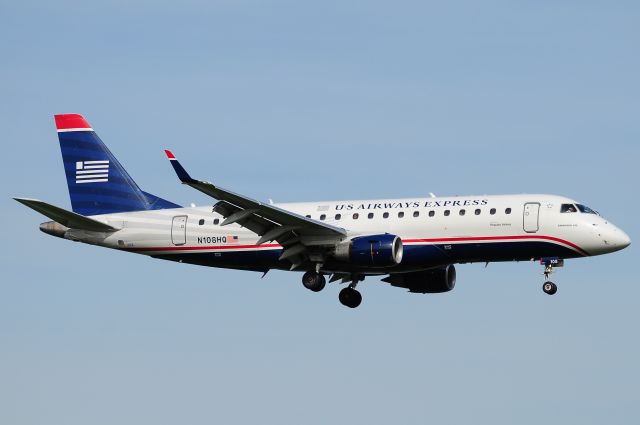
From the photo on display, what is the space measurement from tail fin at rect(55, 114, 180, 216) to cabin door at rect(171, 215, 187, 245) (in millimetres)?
1117

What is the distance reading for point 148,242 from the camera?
57125 millimetres

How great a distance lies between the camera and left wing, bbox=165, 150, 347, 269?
49.8 metres

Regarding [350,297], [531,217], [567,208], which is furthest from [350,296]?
[567,208]

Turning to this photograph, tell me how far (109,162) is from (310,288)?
1167cm

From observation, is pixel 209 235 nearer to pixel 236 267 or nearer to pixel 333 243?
pixel 236 267

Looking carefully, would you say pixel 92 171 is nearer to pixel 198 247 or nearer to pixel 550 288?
pixel 198 247

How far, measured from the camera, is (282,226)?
5238cm

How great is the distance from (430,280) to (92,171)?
15858 millimetres

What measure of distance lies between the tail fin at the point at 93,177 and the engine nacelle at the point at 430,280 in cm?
1051

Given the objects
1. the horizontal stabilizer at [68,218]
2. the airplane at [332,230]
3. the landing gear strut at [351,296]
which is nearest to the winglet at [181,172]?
the airplane at [332,230]

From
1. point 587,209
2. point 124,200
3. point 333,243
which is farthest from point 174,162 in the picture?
point 587,209

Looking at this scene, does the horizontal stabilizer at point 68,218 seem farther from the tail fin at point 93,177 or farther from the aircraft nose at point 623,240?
the aircraft nose at point 623,240

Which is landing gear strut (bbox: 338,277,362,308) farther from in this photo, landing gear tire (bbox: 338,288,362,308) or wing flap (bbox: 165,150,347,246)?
wing flap (bbox: 165,150,347,246)

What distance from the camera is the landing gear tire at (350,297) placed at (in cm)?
5747
